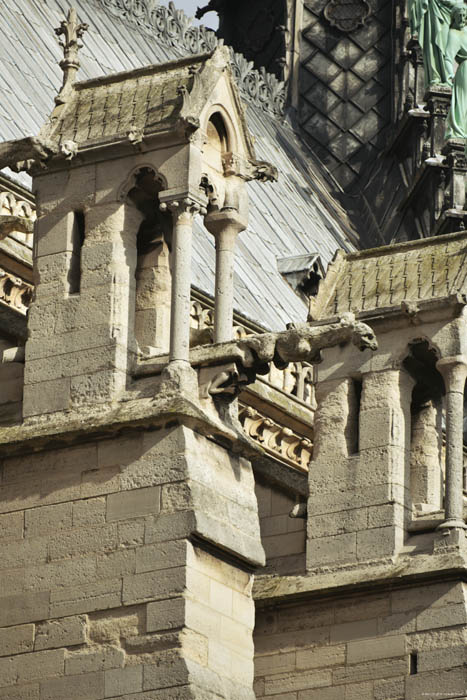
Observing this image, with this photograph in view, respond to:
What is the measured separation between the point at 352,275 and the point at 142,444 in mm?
6795

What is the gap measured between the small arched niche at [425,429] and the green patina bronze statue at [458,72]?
704 inches

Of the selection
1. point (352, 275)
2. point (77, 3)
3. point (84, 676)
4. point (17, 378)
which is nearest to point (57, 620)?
point (84, 676)

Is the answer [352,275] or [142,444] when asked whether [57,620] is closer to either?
[142,444]

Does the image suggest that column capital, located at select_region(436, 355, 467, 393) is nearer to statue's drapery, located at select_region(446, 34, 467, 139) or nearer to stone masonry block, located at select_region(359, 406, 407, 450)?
stone masonry block, located at select_region(359, 406, 407, 450)

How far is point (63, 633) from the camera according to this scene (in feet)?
71.5

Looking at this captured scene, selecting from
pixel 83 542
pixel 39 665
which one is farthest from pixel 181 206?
pixel 39 665

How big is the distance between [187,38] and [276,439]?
16380 mm

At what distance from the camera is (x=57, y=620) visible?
21.8 metres

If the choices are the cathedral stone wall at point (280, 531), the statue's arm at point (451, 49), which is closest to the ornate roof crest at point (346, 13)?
the statue's arm at point (451, 49)

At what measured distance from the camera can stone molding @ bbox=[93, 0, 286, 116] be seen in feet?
Answer: 148

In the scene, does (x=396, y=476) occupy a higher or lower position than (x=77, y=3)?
lower

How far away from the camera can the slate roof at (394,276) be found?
90.0 ft

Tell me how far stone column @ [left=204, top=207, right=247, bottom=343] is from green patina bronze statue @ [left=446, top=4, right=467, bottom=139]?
2133 centimetres

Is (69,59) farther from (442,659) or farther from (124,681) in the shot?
(442,659)
